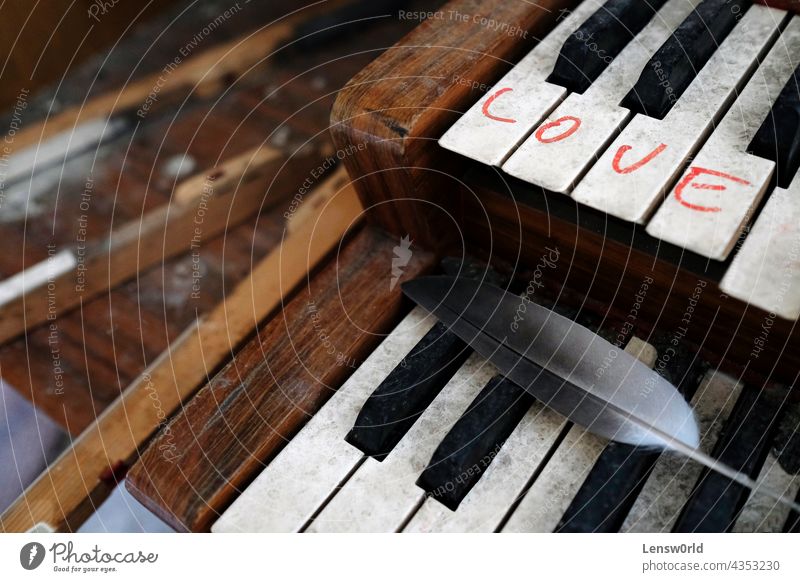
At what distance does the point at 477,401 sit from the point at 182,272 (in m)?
0.67

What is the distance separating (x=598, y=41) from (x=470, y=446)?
532 millimetres

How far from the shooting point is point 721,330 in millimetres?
858

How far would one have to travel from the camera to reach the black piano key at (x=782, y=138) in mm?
811

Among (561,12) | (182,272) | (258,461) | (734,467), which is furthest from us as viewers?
(182,272)
